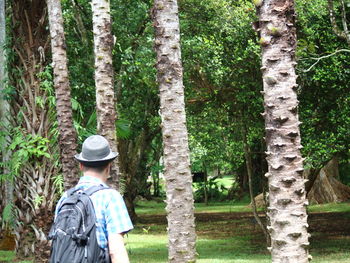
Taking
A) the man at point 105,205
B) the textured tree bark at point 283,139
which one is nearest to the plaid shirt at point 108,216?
the man at point 105,205

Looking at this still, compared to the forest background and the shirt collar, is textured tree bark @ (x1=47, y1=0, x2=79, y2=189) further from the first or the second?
the shirt collar

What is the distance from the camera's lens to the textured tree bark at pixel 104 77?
37.0 ft

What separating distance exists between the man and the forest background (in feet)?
30.0

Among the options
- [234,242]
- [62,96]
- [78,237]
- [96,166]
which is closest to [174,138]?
[62,96]

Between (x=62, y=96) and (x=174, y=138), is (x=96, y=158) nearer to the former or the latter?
(x=174, y=138)

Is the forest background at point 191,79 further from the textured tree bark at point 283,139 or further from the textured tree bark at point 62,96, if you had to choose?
the textured tree bark at point 283,139

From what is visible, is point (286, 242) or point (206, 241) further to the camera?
point (206, 241)

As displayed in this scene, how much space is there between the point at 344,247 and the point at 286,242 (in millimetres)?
17070

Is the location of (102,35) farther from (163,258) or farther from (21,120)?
(163,258)

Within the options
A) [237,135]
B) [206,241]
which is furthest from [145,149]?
[237,135]

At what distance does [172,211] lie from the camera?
936 cm

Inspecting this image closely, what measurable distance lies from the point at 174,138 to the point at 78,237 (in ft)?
16.4

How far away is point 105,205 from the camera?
4.59 m

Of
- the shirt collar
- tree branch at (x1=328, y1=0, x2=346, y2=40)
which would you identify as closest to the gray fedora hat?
the shirt collar
